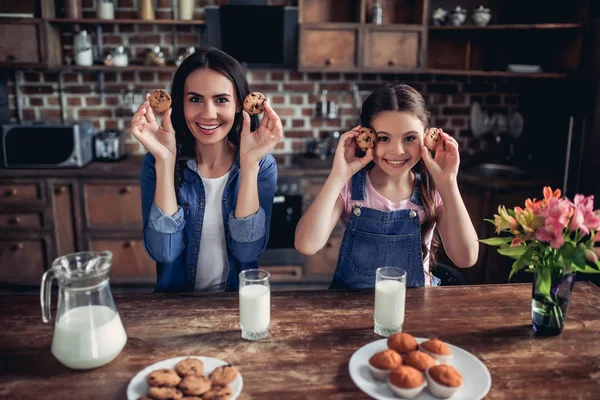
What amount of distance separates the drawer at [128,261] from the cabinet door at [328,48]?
58.6 inches

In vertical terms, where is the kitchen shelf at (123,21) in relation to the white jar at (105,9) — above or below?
below

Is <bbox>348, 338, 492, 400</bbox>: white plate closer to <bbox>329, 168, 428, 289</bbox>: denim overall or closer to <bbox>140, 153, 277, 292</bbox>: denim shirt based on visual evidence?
<bbox>329, 168, 428, 289</bbox>: denim overall

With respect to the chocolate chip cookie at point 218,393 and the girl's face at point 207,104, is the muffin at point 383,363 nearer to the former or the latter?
the chocolate chip cookie at point 218,393

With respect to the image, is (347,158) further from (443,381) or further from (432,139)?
(443,381)

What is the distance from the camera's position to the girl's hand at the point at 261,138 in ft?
5.35

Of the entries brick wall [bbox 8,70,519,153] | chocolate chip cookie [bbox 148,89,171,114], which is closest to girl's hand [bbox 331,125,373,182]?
chocolate chip cookie [bbox 148,89,171,114]

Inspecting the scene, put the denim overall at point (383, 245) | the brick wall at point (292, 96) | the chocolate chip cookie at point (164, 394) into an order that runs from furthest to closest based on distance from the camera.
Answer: the brick wall at point (292, 96) → the denim overall at point (383, 245) → the chocolate chip cookie at point (164, 394)

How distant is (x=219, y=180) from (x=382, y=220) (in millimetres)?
524

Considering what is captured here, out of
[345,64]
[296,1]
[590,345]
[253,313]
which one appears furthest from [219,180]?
[296,1]

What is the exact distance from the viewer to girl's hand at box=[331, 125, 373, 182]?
155 centimetres

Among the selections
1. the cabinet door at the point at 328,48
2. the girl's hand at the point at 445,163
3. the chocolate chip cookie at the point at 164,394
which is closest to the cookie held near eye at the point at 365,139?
the girl's hand at the point at 445,163

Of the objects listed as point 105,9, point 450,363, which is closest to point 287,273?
point 105,9

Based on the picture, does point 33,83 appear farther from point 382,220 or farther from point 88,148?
point 382,220

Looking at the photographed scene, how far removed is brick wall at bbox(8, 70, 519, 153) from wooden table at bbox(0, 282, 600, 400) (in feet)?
7.85
